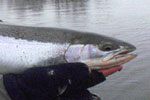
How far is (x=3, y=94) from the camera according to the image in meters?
2.93

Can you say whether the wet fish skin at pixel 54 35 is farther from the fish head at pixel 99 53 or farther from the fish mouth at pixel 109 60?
the fish mouth at pixel 109 60

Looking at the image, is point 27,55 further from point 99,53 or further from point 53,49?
point 99,53

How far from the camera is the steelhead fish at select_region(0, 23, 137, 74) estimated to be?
2.88m

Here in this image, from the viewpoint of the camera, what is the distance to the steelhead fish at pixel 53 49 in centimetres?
288

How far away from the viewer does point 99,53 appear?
294 centimetres

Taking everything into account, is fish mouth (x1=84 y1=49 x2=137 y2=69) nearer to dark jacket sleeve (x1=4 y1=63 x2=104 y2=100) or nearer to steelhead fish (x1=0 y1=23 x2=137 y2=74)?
steelhead fish (x1=0 y1=23 x2=137 y2=74)

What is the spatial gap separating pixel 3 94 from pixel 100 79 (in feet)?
3.31

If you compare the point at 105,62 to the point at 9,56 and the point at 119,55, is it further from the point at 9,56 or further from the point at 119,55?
the point at 9,56

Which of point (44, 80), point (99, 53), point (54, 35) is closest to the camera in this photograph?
point (44, 80)

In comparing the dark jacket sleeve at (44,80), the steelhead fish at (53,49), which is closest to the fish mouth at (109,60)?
the steelhead fish at (53,49)

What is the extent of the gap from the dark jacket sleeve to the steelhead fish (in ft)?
0.29

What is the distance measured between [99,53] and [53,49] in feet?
1.55

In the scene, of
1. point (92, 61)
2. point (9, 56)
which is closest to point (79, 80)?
point (92, 61)

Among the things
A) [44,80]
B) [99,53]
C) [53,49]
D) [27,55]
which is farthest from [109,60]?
[27,55]
